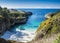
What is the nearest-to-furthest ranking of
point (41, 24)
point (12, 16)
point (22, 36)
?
point (41, 24), point (22, 36), point (12, 16)

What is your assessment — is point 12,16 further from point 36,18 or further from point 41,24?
point 41,24

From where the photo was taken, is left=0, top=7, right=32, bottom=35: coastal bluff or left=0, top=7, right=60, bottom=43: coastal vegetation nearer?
left=0, top=7, right=60, bottom=43: coastal vegetation

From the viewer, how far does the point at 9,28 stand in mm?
14414

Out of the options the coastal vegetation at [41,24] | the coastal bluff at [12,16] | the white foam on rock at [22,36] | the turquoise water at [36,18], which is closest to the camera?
the coastal vegetation at [41,24]

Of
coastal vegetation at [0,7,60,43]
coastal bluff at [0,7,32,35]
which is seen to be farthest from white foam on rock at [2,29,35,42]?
coastal bluff at [0,7,32,35]

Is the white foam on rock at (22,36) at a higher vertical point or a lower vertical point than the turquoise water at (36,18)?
lower

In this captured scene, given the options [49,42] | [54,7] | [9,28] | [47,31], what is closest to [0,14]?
[9,28]

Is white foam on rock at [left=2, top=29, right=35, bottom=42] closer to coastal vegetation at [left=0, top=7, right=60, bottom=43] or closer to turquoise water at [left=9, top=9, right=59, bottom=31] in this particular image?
turquoise water at [left=9, top=9, right=59, bottom=31]

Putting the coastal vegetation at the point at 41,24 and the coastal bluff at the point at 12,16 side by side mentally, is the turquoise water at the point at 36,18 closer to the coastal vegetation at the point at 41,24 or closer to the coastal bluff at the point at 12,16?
the coastal vegetation at the point at 41,24

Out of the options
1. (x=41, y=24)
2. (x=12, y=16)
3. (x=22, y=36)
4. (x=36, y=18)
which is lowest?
(x=22, y=36)

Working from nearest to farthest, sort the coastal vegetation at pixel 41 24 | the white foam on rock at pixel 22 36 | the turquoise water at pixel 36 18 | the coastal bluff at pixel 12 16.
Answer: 1. the coastal vegetation at pixel 41 24
2. the white foam on rock at pixel 22 36
3. the turquoise water at pixel 36 18
4. the coastal bluff at pixel 12 16

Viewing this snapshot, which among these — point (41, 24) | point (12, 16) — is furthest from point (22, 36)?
point (41, 24)

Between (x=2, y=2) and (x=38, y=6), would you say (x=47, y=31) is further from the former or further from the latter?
(x=2, y=2)

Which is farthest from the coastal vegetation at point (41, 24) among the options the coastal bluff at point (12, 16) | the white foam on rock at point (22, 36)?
the white foam on rock at point (22, 36)
